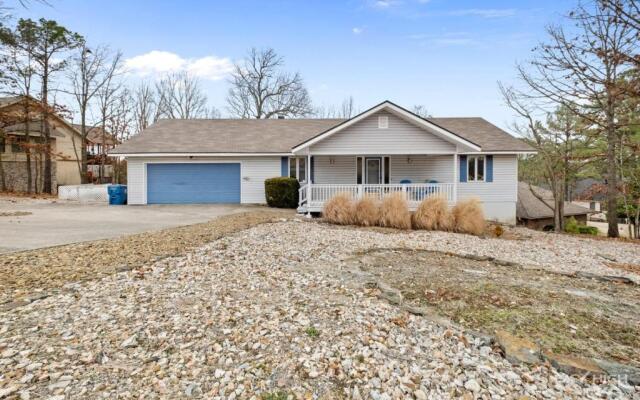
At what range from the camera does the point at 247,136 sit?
17.7m

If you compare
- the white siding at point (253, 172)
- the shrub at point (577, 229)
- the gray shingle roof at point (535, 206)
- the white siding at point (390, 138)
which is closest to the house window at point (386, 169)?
the white siding at point (390, 138)

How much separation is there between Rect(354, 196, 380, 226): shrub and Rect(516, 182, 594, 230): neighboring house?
1190 centimetres

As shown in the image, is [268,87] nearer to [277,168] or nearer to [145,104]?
[145,104]

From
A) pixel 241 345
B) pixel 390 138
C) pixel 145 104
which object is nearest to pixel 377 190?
pixel 390 138

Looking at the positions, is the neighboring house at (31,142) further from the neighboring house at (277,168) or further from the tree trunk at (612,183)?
the tree trunk at (612,183)

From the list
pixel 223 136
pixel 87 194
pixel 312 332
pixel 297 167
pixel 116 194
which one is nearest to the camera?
pixel 312 332

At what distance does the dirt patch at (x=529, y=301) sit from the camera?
10.9 feet

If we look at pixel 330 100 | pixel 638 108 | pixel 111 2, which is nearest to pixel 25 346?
pixel 111 2

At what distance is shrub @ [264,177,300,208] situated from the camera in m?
15.1

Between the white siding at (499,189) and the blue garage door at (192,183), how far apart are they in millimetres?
10414

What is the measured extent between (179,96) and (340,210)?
1176 inches

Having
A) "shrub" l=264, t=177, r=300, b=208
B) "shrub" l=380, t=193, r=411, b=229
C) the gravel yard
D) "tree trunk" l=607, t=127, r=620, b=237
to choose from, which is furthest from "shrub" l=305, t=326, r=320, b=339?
"tree trunk" l=607, t=127, r=620, b=237

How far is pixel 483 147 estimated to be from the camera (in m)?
15.6

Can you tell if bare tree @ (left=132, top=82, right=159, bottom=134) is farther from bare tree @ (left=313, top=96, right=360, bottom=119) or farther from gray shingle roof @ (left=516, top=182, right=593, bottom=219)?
gray shingle roof @ (left=516, top=182, right=593, bottom=219)
